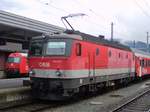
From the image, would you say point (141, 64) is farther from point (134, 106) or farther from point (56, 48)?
point (56, 48)

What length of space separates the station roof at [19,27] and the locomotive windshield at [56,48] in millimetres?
5536

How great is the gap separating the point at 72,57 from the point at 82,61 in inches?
41.9

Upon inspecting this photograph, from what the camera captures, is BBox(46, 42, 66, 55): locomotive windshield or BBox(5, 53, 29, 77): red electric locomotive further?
BBox(5, 53, 29, 77): red electric locomotive

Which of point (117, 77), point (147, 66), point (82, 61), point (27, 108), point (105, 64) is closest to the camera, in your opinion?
point (27, 108)

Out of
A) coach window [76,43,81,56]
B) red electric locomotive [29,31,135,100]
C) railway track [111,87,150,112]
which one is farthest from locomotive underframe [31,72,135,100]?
railway track [111,87,150,112]

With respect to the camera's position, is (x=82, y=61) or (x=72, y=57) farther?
(x=82, y=61)

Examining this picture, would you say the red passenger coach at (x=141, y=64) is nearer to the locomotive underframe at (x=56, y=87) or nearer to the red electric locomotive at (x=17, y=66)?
the red electric locomotive at (x=17, y=66)

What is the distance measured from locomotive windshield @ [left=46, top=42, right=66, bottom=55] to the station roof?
5536mm

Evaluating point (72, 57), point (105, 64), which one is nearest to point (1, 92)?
point (72, 57)

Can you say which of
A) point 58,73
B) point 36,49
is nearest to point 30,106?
point 58,73

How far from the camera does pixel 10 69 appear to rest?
31.3m

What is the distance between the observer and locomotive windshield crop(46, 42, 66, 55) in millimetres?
14289

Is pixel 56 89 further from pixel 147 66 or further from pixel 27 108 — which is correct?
pixel 147 66

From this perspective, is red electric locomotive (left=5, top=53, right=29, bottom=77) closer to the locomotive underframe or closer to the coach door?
→ the coach door
